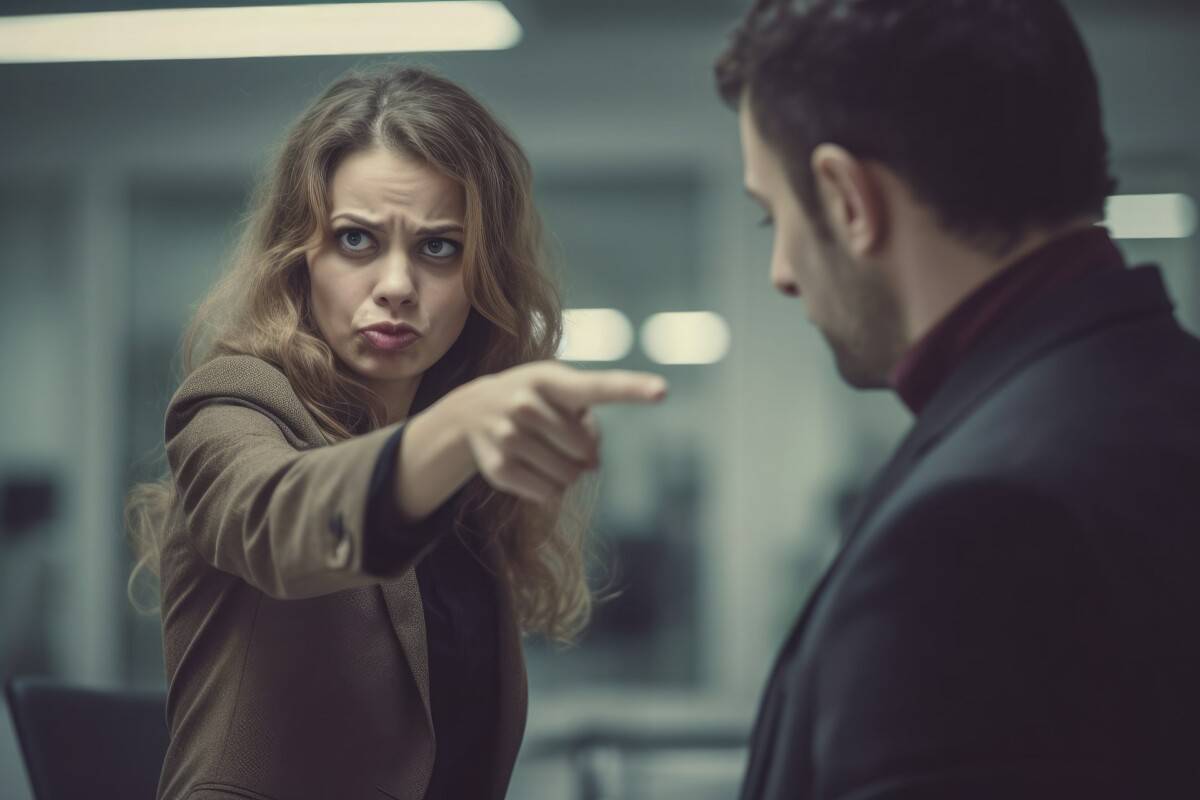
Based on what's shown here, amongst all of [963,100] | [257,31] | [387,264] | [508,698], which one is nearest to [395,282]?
[387,264]

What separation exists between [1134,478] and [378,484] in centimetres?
51

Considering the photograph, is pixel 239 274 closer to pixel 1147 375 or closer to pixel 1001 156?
pixel 1001 156

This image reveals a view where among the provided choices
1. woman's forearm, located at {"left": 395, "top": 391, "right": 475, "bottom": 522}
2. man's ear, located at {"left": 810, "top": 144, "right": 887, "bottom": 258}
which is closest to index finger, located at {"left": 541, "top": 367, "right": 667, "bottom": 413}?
woman's forearm, located at {"left": 395, "top": 391, "right": 475, "bottom": 522}

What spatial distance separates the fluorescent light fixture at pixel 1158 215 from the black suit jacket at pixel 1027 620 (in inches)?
195

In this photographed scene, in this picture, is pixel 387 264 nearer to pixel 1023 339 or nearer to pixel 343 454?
pixel 343 454

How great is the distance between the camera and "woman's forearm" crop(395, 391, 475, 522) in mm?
854

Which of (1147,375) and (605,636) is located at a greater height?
(1147,375)

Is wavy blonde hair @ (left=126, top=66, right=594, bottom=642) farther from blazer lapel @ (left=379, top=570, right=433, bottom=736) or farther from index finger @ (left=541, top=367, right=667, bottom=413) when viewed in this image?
index finger @ (left=541, top=367, right=667, bottom=413)

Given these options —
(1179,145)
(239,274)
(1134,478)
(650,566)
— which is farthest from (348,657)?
(1179,145)

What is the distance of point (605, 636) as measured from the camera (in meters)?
5.51

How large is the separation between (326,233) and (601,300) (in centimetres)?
432

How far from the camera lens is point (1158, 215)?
17.3 ft

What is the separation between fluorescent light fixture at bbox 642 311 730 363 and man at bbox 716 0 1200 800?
4.46 metres

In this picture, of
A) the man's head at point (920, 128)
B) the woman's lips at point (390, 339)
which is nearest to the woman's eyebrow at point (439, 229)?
the woman's lips at point (390, 339)
